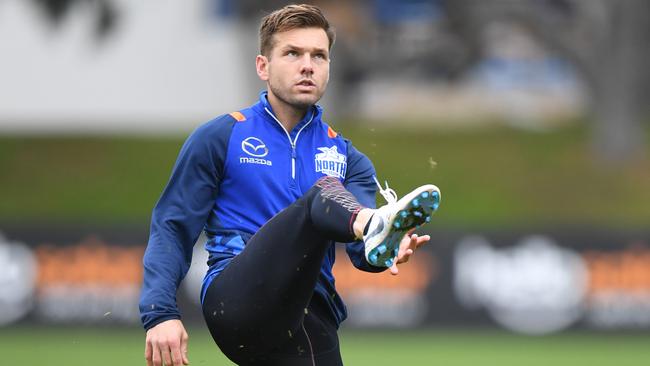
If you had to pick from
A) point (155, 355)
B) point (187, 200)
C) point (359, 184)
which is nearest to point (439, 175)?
point (359, 184)

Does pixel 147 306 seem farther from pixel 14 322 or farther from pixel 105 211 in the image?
pixel 105 211

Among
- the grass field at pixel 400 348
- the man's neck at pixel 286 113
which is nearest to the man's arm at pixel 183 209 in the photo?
the man's neck at pixel 286 113

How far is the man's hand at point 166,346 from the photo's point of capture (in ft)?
17.6

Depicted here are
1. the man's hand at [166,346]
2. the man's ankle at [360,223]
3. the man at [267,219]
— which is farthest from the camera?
the man at [267,219]

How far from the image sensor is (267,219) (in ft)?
19.3

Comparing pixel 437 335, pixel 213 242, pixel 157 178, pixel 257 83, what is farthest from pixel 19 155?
pixel 213 242

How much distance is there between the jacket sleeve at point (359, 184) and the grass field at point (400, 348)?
621 centimetres

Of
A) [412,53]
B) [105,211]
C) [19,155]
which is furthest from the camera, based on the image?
[412,53]

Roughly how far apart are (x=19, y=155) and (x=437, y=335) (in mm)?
9261

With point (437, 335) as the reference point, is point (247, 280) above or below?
above

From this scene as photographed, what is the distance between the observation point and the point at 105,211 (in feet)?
65.3

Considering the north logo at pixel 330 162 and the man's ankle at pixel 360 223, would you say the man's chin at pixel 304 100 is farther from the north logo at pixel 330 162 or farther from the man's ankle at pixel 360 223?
the man's ankle at pixel 360 223

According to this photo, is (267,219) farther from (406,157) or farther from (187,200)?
(406,157)

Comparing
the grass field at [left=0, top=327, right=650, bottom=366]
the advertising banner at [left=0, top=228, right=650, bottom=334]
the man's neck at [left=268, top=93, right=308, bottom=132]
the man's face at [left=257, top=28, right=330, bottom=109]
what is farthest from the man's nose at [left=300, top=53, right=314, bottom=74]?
the advertising banner at [left=0, top=228, right=650, bottom=334]
